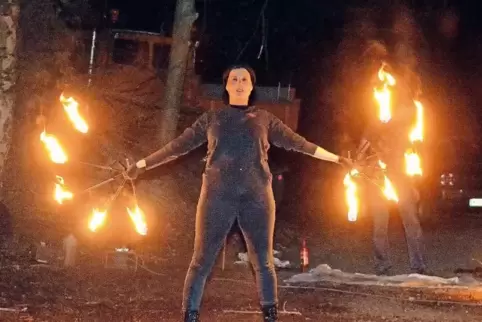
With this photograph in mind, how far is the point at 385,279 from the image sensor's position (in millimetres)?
9375

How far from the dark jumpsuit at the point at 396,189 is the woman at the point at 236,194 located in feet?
10.6

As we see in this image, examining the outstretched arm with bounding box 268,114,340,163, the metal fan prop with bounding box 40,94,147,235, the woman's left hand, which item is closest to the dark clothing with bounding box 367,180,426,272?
the woman's left hand

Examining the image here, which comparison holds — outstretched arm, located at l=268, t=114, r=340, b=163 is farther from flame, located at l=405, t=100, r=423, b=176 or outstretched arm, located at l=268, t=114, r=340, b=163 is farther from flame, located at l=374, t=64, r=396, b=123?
flame, located at l=374, t=64, r=396, b=123

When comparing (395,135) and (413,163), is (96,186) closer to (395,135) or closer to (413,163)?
(413,163)

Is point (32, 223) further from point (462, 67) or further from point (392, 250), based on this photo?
point (462, 67)

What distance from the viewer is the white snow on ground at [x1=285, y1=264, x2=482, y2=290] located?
9.08 m

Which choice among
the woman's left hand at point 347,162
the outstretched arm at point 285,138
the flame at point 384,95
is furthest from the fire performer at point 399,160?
the outstretched arm at point 285,138

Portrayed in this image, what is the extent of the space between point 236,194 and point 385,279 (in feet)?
12.5

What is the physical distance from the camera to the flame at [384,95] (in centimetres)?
906

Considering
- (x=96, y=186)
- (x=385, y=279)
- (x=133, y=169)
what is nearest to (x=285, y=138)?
(x=133, y=169)

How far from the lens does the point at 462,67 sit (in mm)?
20734

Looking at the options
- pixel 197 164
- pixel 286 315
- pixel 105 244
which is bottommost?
pixel 286 315

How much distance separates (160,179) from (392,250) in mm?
3910

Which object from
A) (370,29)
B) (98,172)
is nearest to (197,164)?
(98,172)
